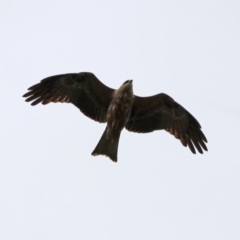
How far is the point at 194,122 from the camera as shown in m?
16.2

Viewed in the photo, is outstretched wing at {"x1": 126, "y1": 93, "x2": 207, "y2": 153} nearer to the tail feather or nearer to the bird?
the bird

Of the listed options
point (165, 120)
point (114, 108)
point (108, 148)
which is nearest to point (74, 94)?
point (114, 108)

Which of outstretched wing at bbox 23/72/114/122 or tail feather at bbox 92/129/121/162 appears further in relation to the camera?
outstretched wing at bbox 23/72/114/122

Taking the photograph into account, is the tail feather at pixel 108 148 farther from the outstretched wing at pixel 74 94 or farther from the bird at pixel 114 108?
the outstretched wing at pixel 74 94

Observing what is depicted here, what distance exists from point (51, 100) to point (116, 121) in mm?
1823

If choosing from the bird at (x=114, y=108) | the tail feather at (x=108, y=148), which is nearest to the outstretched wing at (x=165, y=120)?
the bird at (x=114, y=108)

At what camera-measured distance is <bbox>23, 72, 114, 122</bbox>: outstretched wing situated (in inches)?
613

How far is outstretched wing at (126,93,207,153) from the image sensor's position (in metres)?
15.7

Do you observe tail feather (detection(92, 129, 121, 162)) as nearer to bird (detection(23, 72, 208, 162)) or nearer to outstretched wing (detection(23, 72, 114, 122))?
bird (detection(23, 72, 208, 162))

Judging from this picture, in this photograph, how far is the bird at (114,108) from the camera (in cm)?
1514

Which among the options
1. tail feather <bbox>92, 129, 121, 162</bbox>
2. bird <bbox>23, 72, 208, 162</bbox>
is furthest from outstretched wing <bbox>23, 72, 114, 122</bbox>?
tail feather <bbox>92, 129, 121, 162</bbox>

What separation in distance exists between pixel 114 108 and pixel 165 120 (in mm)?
1713

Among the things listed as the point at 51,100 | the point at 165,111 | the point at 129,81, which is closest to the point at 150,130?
the point at 165,111

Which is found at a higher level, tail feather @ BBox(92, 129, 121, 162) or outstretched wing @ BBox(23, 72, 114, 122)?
outstretched wing @ BBox(23, 72, 114, 122)
